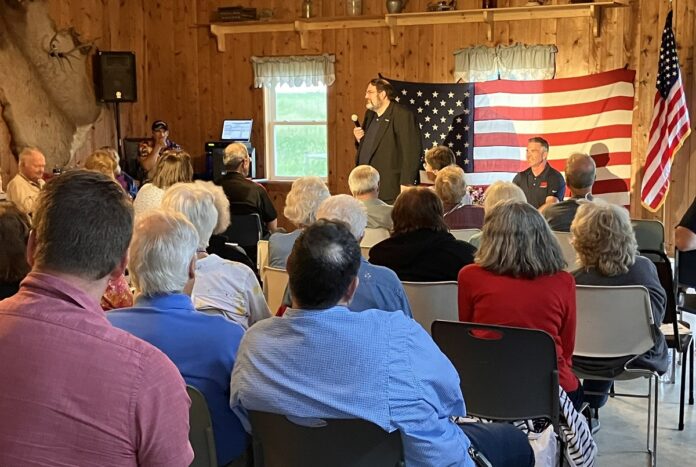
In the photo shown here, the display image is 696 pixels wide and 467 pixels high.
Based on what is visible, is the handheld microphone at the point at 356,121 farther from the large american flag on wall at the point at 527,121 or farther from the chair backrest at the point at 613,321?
the chair backrest at the point at 613,321

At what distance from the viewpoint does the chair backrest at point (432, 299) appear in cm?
342

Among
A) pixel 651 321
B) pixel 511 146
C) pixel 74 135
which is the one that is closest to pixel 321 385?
pixel 651 321

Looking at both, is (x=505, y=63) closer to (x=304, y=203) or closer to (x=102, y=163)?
(x=102, y=163)

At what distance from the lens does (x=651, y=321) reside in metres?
3.34

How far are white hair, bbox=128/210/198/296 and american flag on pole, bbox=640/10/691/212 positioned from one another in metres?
5.76

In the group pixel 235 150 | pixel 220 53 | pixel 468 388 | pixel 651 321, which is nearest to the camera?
pixel 468 388

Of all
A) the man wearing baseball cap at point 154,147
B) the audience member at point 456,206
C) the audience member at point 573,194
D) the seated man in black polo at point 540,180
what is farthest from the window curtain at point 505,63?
the audience member at point 456,206

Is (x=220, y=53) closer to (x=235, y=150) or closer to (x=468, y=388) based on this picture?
(x=235, y=150)

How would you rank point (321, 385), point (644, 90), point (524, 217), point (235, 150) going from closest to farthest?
point (321, 385), point (524, 217), point (235, 150), point (644, 90)

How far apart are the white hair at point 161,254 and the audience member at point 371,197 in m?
2.82

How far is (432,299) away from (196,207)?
1044 millimetres

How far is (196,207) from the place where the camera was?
130 inches

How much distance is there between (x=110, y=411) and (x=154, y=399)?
70mm

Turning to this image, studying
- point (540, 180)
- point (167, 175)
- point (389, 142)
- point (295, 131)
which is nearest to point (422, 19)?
point (389, 142)
